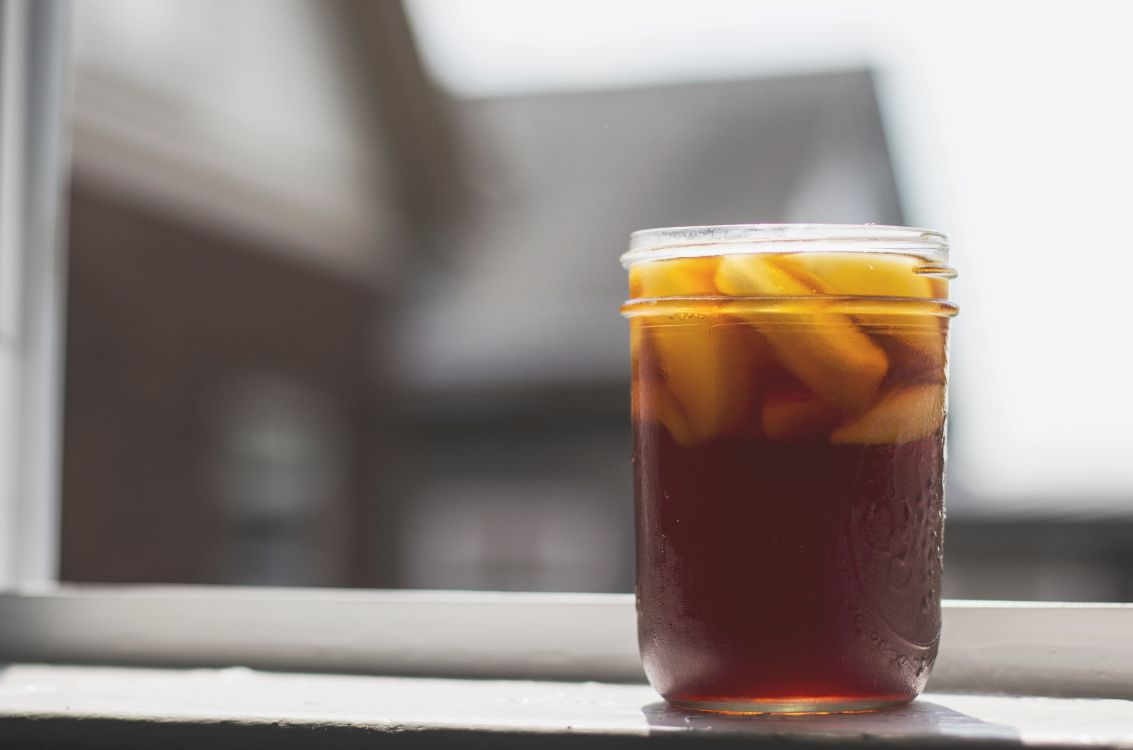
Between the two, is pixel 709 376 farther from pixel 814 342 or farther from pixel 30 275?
pixel 30 275

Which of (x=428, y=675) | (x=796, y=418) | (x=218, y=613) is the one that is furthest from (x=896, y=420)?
(x=218, y=613)

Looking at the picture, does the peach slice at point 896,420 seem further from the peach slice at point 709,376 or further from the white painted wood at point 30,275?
the white painted wood at point 30,275

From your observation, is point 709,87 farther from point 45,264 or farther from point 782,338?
point 782,338

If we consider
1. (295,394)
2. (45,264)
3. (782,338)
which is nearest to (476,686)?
(782,338)

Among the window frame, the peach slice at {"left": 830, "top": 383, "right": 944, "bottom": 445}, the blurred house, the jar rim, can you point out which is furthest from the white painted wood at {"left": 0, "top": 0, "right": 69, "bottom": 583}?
the blurred house

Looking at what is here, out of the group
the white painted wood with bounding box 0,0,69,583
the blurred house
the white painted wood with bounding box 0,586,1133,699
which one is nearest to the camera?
the white painted wood with bounding box 0,586,1133,699

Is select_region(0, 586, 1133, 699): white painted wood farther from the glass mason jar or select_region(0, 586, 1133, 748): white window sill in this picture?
the glass mason jar

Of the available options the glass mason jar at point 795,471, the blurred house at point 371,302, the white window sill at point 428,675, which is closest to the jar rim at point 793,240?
the glass mason jar at point 795,471
